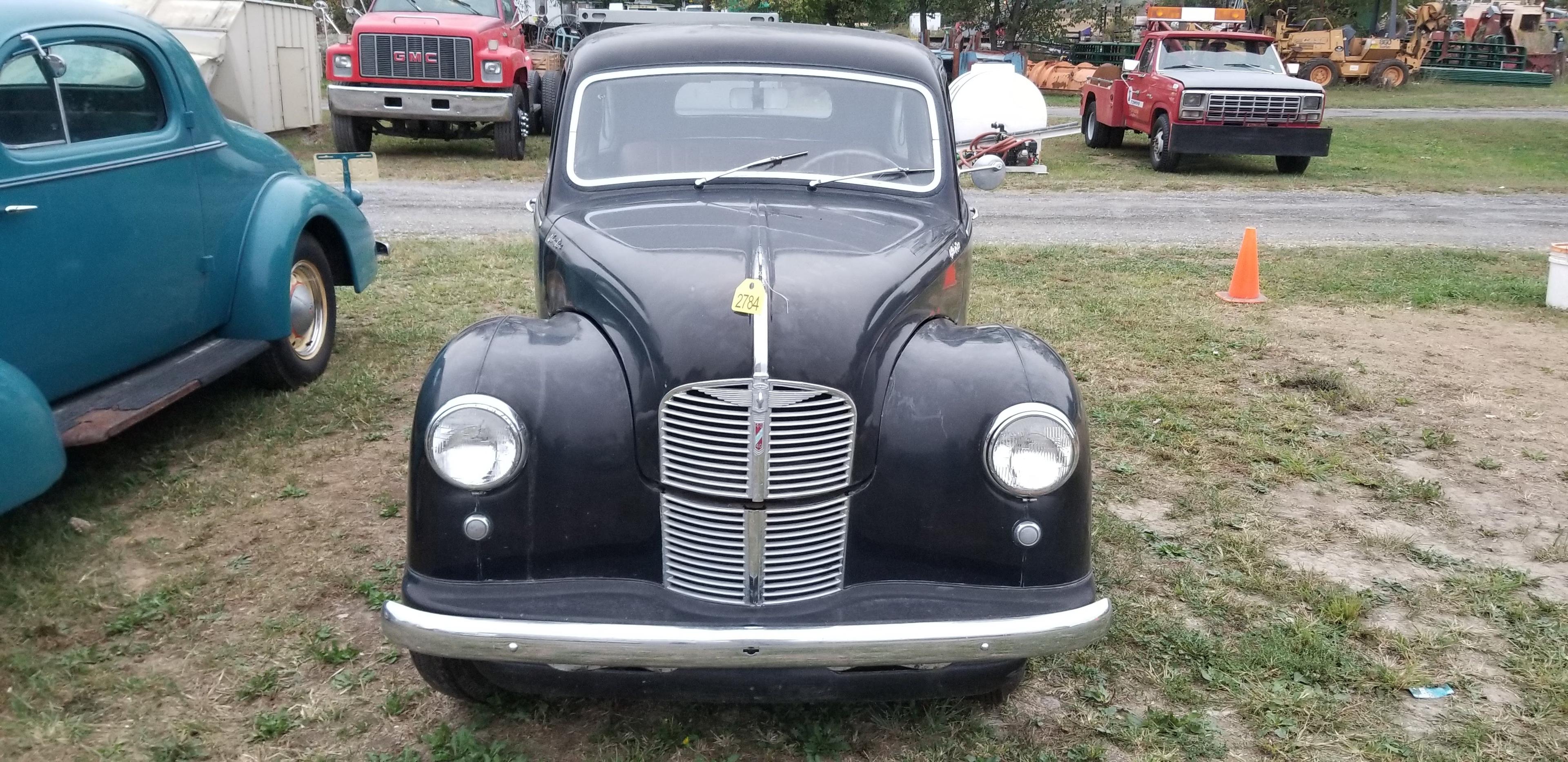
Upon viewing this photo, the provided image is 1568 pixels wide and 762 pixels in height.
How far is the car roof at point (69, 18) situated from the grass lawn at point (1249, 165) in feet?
28.3

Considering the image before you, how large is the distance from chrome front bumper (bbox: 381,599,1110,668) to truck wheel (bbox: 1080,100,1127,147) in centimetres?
1664

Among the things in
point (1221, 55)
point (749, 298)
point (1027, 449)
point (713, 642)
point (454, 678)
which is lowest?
point (454, 678)

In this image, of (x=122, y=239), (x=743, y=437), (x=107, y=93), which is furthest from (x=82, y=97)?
A: (x=743, y=437)

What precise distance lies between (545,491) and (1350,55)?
37.7 meters

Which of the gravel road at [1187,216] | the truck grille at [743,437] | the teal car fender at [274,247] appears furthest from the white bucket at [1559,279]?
Result: the teal car fender at [274,247]

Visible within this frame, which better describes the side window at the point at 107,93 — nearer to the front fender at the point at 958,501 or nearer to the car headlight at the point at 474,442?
the car headlight at the point at 474,442

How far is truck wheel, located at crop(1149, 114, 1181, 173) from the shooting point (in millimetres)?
15305

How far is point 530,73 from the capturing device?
1523 cm

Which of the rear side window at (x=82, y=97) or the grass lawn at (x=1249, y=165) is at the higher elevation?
the rear side window at (x=82, y=97)

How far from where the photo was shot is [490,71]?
13859 millimetres

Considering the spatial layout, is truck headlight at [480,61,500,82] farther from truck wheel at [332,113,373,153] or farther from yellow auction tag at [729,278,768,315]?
yellow auction tag at [729,278,768,315]

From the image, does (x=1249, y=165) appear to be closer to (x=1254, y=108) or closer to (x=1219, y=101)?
(x=1254, y=108)

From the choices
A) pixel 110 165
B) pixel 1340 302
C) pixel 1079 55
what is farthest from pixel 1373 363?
pixel 1079 55

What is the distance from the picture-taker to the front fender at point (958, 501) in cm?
288
